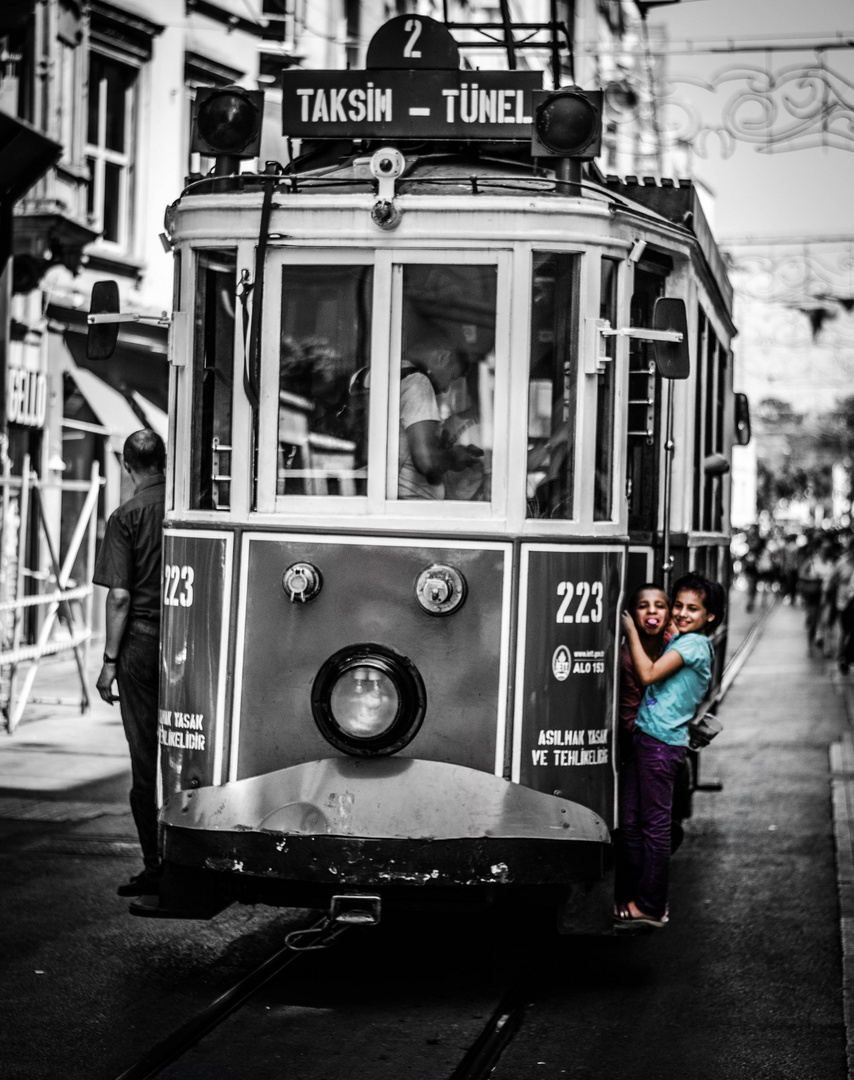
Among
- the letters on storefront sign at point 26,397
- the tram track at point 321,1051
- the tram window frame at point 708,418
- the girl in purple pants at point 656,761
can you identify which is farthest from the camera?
the letters on storefront sign at point 26,397

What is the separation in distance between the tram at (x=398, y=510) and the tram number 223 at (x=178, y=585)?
23 mm

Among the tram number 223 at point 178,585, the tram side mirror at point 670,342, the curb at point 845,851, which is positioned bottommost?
the curb at point 845,851

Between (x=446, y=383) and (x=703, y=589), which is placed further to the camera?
(x=703, y=589)

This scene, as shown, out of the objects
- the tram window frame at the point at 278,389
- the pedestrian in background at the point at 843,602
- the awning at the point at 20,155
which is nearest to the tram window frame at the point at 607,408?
the tram window frame at the point at 278,389

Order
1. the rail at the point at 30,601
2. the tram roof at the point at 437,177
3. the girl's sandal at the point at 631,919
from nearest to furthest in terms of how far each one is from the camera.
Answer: the tram roof at the point at 437,177, the girl's sandal at the point at 631,919, the rail at the point at 30,601

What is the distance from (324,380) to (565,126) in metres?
1.28

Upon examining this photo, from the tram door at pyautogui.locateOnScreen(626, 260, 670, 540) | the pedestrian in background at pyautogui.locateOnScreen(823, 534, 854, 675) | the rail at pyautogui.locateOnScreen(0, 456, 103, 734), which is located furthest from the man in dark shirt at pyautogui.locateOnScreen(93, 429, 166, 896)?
the pedestrian in background at pyautogui.locateOnScreen(823, 534, 854, 675)

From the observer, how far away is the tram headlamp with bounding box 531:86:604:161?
573 centimetres

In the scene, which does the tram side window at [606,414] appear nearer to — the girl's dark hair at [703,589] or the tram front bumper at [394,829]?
the girl's dark hair at [703,589]

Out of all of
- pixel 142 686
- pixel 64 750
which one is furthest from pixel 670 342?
pixel 64 750

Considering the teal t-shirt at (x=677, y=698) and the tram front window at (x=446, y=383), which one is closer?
the tram front window at (x=446, y=383)

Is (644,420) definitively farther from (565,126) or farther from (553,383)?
(565,126)

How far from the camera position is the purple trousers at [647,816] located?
20.1 feet

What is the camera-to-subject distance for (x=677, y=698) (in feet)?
20.2
